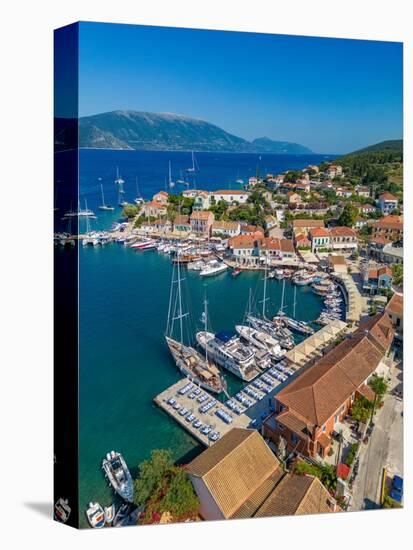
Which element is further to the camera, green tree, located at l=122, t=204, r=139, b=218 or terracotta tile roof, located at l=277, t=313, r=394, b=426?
green tree, located at l=122, t=204, r=139, b=218

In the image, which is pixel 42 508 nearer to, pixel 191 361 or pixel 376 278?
pixel 191 361

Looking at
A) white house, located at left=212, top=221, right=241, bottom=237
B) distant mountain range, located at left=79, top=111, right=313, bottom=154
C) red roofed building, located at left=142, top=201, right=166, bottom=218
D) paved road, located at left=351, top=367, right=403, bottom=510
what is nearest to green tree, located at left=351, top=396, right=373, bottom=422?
paved road, located at left=351, top=367, right=403, bottom=510

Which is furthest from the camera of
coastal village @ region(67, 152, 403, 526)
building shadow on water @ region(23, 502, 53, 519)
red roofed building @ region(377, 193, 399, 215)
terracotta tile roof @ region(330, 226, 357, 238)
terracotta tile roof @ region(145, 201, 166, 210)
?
terracotta tile roof @ region(145, 201, 166, 210)

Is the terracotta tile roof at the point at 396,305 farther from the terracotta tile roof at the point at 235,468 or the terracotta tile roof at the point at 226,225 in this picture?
the terracotta tile roof at the point at 226,225

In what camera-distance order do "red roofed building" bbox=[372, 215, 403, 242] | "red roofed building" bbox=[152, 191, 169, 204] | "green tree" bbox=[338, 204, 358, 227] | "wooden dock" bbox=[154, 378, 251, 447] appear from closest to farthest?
"red roofed building" bbox=[372, 215, 403, 242], "wooden dock" bbox=[154, 378, 251, 447], "green tree" bbox=[338, 204, 358, 227], "red roofed building" bbox=[152, 191, 169, 204]

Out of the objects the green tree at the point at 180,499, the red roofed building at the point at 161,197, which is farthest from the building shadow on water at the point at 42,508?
the red roofed building at the point at 161,197

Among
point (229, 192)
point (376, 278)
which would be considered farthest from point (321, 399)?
point (229, 192)

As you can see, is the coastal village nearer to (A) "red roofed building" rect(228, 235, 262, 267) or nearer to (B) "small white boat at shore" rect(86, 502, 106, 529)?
(A) "red roofed building" rect(228, 235, 262, 267)
